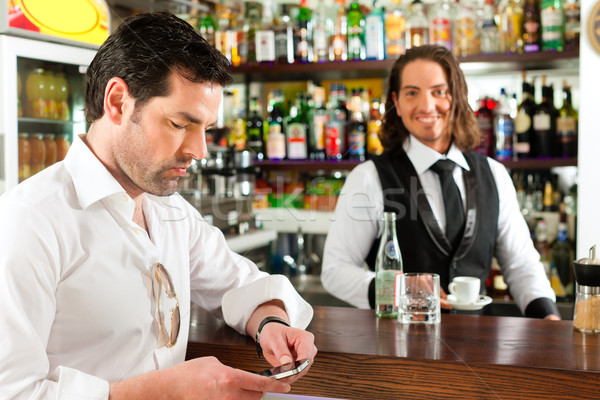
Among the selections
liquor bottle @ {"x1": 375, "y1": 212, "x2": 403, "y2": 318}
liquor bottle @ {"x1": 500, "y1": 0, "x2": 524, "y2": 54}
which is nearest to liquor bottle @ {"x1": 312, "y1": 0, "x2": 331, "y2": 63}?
liquor bottle @ {"x1": 500, "y1": 0, "x2": 524, "y2": 54}

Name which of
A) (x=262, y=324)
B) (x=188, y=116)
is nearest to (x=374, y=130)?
(x=262, y=324)

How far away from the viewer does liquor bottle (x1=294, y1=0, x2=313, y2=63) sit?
3.49 metres

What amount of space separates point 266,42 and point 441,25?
0.99m

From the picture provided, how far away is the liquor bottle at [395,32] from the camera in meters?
3.28

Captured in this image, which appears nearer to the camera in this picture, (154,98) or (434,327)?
(154,98)

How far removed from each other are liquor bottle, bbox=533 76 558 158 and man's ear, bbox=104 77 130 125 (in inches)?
99.6

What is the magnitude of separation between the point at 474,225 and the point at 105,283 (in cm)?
136

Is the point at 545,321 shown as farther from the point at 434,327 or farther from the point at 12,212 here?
the point at 12,212

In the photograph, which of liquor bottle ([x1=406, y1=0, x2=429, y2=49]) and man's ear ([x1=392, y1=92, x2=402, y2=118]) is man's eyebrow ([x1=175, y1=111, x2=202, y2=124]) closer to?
man's ear ([x1=392, y1=92, x2=402, y2=118])

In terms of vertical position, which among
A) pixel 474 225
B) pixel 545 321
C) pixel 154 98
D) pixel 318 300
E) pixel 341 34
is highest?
pixel 341 34

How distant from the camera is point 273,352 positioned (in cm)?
118

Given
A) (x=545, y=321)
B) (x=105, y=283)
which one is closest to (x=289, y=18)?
(x=545, y=321)

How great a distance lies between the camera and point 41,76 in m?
2.71

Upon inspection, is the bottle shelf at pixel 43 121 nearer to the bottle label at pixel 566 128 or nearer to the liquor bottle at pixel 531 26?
the liquor bottle at pixel 531 26
